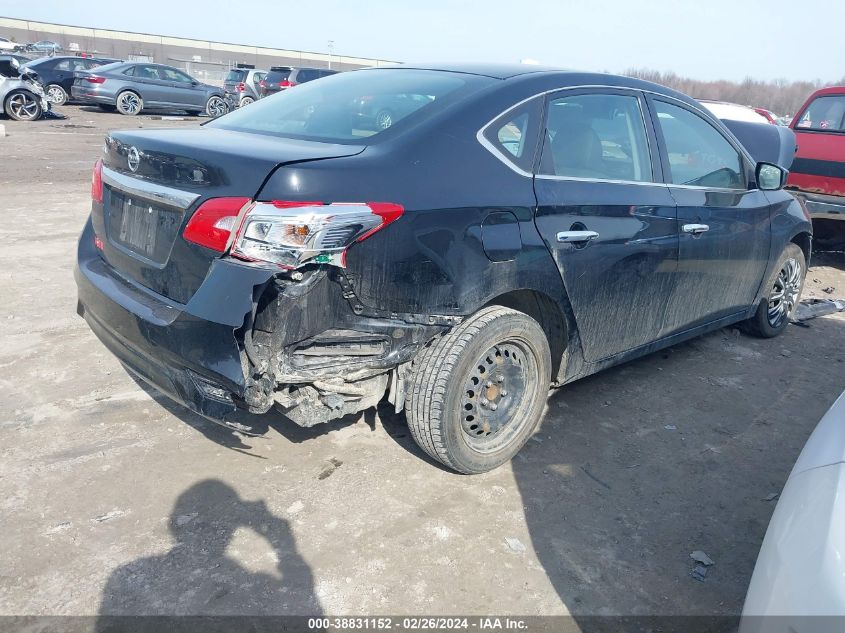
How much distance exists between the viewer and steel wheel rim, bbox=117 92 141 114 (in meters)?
20.0

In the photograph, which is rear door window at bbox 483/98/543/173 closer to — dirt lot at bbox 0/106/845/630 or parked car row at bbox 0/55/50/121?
dirt lot at bbox 0/106/845/630

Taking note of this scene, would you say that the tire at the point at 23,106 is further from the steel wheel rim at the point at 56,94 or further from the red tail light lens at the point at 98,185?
the red tail light lens at the point at 98,185

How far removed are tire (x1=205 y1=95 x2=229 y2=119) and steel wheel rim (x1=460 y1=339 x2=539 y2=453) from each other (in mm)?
20382

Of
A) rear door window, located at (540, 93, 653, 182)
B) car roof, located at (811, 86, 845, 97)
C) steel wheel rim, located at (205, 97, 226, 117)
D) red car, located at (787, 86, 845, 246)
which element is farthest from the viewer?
steel wheel rim, located at (205, 97, 226, 117)

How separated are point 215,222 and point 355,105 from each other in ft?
3.64

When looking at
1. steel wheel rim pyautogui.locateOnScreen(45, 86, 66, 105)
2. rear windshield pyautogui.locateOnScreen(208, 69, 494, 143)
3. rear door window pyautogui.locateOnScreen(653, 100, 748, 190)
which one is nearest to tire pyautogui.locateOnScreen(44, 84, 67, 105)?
steel wheel rim pyautogui.locateOnScreen(45, 86, 66, 105)

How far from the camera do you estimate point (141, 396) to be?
3.81 meters

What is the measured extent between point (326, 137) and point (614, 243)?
1.51 metres

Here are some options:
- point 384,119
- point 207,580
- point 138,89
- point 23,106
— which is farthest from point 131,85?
point 207,580

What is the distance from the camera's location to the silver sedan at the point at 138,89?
1977 cm

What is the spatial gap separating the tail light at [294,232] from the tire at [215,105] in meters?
20.7

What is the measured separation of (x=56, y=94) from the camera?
69.9ft

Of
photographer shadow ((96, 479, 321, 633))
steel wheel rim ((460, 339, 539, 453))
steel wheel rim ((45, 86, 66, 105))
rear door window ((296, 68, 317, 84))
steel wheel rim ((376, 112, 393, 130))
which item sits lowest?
steel wheel rim ((45, 86, 66, 105))

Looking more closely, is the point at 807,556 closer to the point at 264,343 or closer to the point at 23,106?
the point at 264,343
